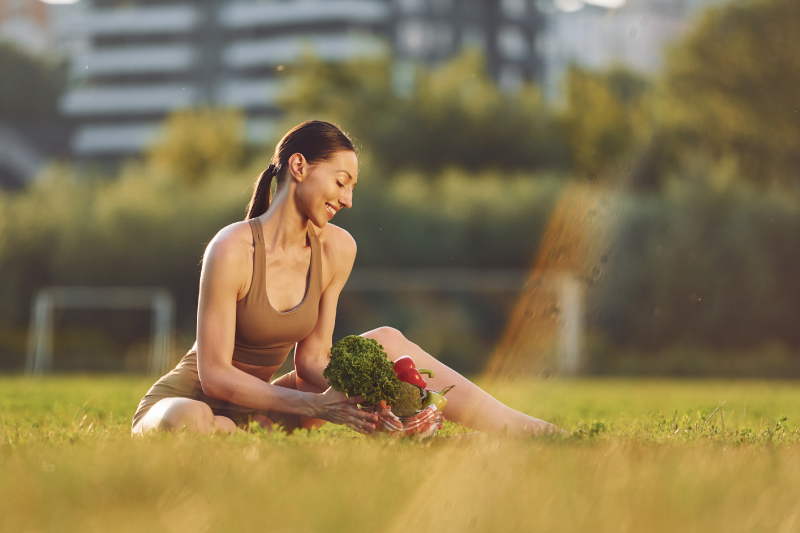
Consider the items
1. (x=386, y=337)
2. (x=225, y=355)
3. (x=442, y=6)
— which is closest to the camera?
(x=225, y=355)

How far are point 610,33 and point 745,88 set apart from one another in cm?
3055

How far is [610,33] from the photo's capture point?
4916 centimetres

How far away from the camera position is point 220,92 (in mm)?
55125

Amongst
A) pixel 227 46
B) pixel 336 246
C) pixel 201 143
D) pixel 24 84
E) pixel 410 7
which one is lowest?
pixel 336 246

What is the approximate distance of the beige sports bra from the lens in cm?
318

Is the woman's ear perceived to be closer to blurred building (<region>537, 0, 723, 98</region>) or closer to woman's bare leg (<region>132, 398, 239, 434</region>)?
woman's bare leg (<region>132, 398, 239, 434</region>)

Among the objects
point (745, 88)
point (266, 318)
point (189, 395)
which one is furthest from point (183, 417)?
point (745, 88)

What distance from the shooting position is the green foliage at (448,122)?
22562mm

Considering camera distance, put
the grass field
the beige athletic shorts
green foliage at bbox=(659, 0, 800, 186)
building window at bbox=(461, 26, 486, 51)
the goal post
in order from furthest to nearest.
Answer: building window at bbox=(461, 26, 486, 51), green foliage at bbox=(659, 0, 800, 186), the goal post, the beige athletic shorts, the grass field

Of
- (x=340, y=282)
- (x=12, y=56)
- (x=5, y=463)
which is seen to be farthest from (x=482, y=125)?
(x=12, y=56)

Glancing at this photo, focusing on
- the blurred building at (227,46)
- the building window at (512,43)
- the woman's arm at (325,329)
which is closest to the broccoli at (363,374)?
the woman's arm at (325,329)

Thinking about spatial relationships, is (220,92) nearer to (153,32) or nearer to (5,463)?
Answer: (153,32)

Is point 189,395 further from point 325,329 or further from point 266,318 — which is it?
point 325,329

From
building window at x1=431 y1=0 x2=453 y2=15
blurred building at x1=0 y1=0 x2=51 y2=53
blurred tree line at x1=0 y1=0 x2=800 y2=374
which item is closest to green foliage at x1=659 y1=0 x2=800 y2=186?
blurred tree line at x1=0 y1=0 x2=800 y2=374
